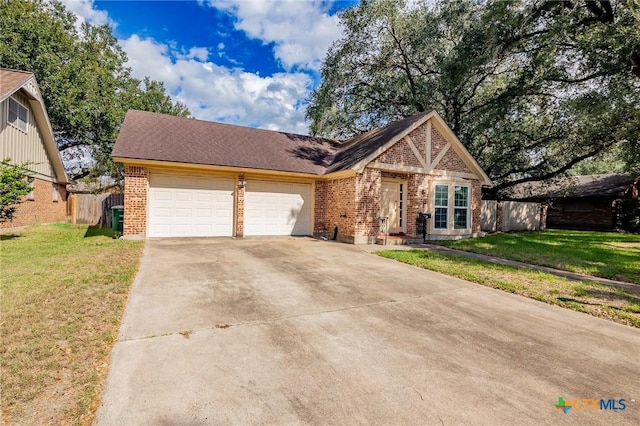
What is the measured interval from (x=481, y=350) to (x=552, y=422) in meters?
1.11

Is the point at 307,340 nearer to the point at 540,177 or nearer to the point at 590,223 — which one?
the point at 540,177

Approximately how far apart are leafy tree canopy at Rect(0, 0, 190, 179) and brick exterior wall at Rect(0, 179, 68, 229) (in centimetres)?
662

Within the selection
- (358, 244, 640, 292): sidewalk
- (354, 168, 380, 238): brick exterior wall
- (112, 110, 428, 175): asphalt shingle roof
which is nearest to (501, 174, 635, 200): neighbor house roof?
(112, 110, 428, 175): asphalt shingle roof

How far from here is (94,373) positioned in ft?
8.86

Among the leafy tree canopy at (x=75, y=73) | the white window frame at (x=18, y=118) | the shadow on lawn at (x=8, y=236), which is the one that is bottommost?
the shadow on lawn at (x=8, y=236)

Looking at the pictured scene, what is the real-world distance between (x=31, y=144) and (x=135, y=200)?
305 inches

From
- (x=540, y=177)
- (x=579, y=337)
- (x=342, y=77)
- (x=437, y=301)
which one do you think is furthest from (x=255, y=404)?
(x=540, y=177)

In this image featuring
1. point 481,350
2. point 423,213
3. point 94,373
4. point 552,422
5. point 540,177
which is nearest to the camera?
point 552,422

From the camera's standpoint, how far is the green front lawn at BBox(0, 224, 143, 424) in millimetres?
2293

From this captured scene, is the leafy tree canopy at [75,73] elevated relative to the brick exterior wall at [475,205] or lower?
elevated

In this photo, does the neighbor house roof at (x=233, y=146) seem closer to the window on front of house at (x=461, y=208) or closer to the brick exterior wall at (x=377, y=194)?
the brick exterior wall at (x=377, y=194)

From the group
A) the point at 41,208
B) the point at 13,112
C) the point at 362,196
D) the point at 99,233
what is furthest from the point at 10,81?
the point at 362,196

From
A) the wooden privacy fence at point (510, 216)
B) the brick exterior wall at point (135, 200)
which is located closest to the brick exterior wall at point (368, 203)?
the brick exterior wall at point (135, 200)

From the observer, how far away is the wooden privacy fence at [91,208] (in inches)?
644
